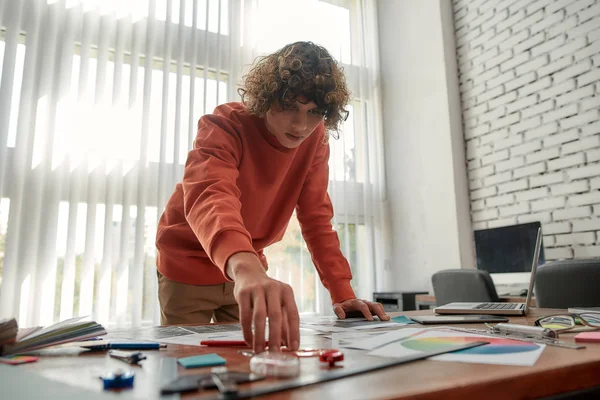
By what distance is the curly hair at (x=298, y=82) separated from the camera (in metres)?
1.12

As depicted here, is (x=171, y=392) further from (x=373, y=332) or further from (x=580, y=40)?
(x=580, y=40)

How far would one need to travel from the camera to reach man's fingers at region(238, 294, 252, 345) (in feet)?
2.00

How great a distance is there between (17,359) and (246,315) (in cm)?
29

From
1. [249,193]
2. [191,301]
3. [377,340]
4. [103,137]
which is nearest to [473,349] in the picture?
[377,340]

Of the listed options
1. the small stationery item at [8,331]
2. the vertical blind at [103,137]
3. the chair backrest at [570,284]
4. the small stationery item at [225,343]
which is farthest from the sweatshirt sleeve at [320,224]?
the vertical blind at [103,137]

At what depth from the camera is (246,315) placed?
0.61 m

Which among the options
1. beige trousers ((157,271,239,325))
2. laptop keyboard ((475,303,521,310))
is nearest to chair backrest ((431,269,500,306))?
laptop keyboard ((475,303,521,310))

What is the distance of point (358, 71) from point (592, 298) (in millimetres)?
3214

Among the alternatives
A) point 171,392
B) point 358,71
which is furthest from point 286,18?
point 171,392

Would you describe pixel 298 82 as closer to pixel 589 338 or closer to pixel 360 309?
pixel 360 309

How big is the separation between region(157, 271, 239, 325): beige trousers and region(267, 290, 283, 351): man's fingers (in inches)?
31.0

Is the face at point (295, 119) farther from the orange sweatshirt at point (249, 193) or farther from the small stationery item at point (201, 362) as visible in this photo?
the small stationery item at point (201, 362)

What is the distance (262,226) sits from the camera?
138 centimetres

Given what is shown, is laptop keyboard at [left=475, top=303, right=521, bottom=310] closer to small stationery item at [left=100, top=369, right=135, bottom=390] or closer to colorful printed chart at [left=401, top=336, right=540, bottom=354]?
colorful printed chart at [left=401, top=336, right=540, bottom=354]
